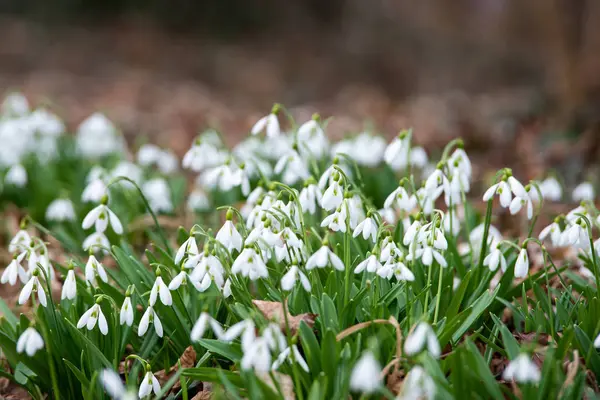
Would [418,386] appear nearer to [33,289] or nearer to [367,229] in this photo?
[367,229]

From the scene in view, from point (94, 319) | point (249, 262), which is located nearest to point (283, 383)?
point (249, 262)

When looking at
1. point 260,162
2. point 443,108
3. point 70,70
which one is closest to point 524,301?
point 260,162

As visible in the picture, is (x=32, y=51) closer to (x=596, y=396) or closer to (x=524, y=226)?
(x=524, y=226)

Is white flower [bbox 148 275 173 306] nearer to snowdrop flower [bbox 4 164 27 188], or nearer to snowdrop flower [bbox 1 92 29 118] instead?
snowdrop flower [bbox 4 164 27 188]

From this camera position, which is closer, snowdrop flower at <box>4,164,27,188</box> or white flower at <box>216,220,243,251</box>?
white flower at <box>216,220,243,251</box>

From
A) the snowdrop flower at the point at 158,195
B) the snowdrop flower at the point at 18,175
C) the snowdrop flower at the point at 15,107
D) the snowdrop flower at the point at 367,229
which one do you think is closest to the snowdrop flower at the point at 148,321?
the snowdrop flower at the point at 367,229

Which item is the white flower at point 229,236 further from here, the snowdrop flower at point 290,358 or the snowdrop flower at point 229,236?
the snowdrop flower at point 290,358

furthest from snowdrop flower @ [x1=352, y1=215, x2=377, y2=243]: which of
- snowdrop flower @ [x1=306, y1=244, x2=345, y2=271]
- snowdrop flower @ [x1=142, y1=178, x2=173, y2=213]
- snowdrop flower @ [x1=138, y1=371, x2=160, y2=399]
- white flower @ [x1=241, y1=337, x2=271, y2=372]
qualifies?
snowdrop flower @ [x1=142, y1=178, x2=173, y2=213]

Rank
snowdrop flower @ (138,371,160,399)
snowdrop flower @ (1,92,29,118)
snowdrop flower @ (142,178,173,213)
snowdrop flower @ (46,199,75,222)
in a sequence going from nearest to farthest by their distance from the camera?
snowdrop flower @ (138,371,160,399) → snowdrop flower @ (46,199,75,222) → snowdrop flower @ (142,178,173,213) → snowdrop flower @ (1,92,29,118)
